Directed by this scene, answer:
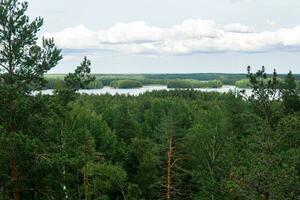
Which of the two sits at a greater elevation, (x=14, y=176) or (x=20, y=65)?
(x=20, y=65)

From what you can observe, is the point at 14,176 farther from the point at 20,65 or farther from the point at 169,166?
the point at 169,166

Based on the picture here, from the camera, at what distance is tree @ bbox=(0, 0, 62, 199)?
15.3 metres

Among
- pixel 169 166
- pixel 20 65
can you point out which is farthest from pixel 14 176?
pixel 169 166

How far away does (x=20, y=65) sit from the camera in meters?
15.9

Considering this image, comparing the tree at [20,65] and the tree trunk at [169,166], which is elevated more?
the tree at [20,65]

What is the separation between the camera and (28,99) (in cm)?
1548

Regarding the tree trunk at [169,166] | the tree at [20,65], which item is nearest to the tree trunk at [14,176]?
the tree at [20,65]

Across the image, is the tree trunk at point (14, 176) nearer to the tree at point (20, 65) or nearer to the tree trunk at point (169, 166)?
the tree at point (20, 65)

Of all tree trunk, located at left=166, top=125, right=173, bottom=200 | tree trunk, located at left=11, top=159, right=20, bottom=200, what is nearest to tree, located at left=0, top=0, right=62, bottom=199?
tree trunk, located at left=11, top=159, right=20, bottom=200

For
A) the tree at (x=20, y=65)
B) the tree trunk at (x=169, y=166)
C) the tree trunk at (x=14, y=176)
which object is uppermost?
the tree at (x=20, y=65)

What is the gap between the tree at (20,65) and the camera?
15273 mm

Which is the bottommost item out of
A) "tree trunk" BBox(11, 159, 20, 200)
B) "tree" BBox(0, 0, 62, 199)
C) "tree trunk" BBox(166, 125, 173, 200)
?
"tree trunk" BBox(166, 125, 173, 200)

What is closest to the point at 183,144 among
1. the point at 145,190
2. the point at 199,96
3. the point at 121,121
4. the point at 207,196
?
the point at 145,190

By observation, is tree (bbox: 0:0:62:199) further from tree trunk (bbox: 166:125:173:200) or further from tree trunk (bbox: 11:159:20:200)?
tree trunk (bbox: 166:125:173:200)
